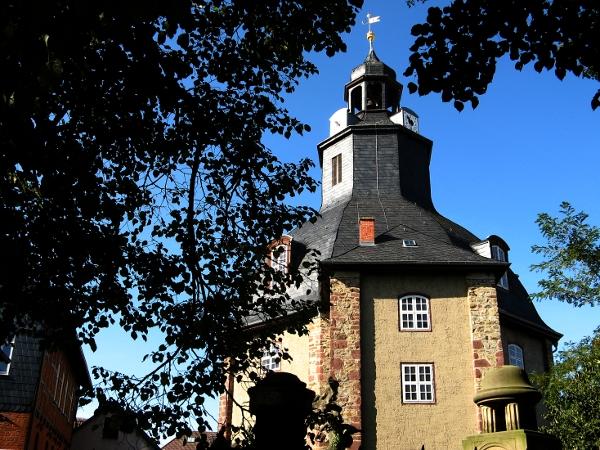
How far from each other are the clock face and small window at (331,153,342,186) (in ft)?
A: 10.1

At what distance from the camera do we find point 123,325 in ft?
26.2

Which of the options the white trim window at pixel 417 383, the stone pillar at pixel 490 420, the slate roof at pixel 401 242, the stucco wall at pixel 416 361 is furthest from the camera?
the slate roof at pixel 401 242

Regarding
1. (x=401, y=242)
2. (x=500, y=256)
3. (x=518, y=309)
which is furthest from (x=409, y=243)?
(x=518, y=309)

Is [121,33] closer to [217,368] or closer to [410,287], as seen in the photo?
[217,368]

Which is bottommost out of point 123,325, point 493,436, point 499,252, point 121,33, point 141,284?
point 493,436

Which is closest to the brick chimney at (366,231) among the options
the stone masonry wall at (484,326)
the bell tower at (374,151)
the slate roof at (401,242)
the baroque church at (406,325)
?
the baroque church at (406,325)

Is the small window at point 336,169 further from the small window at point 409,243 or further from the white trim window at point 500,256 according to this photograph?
the white trim window at point 500,256

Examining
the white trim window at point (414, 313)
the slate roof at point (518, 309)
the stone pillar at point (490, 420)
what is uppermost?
the slate roof at point (518, 309)

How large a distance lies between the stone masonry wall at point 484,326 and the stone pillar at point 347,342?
334 cm

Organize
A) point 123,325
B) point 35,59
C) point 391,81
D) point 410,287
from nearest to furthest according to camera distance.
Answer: point 35,59 → point 123,325 → point 410,287 → point 391,81

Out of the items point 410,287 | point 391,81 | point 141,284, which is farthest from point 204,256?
point 391,81

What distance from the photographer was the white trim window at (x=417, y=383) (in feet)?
57.3

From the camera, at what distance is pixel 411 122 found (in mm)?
25891

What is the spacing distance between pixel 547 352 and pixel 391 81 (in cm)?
1283
